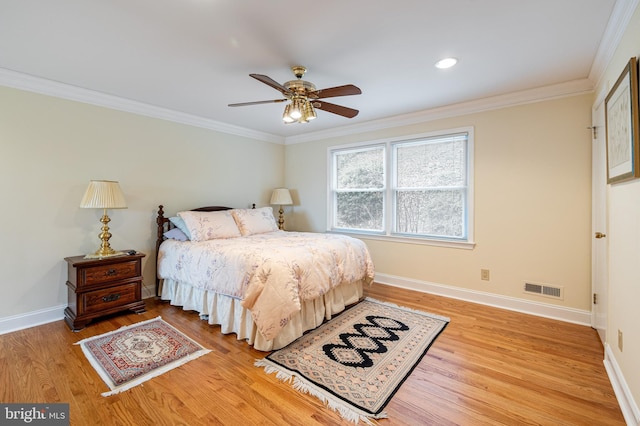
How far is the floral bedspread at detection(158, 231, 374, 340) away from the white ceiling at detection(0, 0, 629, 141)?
162cm

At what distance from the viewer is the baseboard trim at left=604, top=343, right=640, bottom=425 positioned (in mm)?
1505

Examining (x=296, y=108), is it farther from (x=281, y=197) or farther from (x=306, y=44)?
(x=281, y=197)

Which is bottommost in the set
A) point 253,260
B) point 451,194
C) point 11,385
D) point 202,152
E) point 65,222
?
point 11,385

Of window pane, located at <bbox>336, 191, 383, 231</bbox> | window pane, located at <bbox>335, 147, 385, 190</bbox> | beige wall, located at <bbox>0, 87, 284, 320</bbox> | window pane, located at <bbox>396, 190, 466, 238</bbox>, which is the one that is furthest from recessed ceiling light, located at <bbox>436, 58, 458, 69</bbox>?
beige wall, located at <bbox>0, 87, 284, 320</bbox>

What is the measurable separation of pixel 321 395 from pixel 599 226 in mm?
2795

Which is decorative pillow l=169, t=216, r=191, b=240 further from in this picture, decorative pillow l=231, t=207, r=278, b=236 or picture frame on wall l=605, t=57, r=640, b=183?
picture frame on wall l=605, t=57, r=640, b=183

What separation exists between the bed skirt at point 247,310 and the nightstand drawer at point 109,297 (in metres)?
0.41

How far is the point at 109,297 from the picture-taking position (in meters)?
2.87

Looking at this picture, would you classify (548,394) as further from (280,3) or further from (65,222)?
(65,222)

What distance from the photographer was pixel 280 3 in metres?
1.68

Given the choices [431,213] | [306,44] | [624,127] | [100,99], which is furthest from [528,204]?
[100,99]

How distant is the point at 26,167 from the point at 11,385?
1.94m

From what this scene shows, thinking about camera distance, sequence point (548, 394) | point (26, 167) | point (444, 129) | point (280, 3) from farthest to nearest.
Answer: point (444, 129), point (26, 167), point (548, 394), point (280, 3)

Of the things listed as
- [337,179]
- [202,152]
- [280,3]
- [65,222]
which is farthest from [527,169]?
[65,222]
